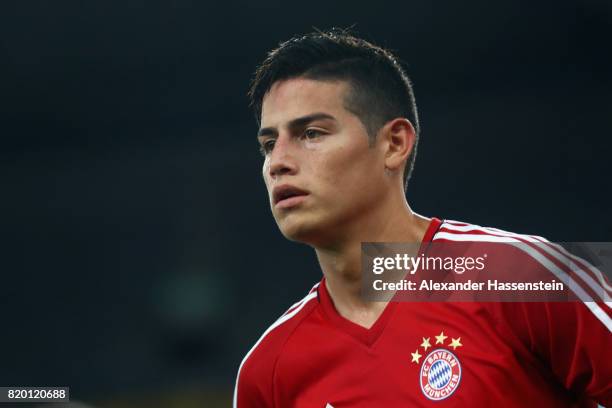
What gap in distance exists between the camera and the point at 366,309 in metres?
2.82

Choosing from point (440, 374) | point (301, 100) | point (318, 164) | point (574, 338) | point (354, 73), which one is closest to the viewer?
point (574, 338)

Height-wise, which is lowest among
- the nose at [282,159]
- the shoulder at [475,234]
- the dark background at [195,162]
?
the shoulder at [475,234]

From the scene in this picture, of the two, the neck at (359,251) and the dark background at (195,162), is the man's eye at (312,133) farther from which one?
the dark background at (195,162)

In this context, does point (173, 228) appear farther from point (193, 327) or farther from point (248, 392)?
point (248, 392)

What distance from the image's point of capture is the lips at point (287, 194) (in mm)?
2688

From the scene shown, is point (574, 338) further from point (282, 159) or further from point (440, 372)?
point (282, 159)

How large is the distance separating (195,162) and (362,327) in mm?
7306

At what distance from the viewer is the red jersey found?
7.72ft

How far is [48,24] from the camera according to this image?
797 centimetres

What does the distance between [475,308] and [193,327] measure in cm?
712

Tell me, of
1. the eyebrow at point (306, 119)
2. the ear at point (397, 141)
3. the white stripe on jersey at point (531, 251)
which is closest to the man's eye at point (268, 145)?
the eyebrow at point (306, 119)

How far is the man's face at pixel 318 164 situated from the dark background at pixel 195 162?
517cm

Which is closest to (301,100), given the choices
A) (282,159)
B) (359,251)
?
(282,159)

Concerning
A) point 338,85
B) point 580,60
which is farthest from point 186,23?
point 338,85
